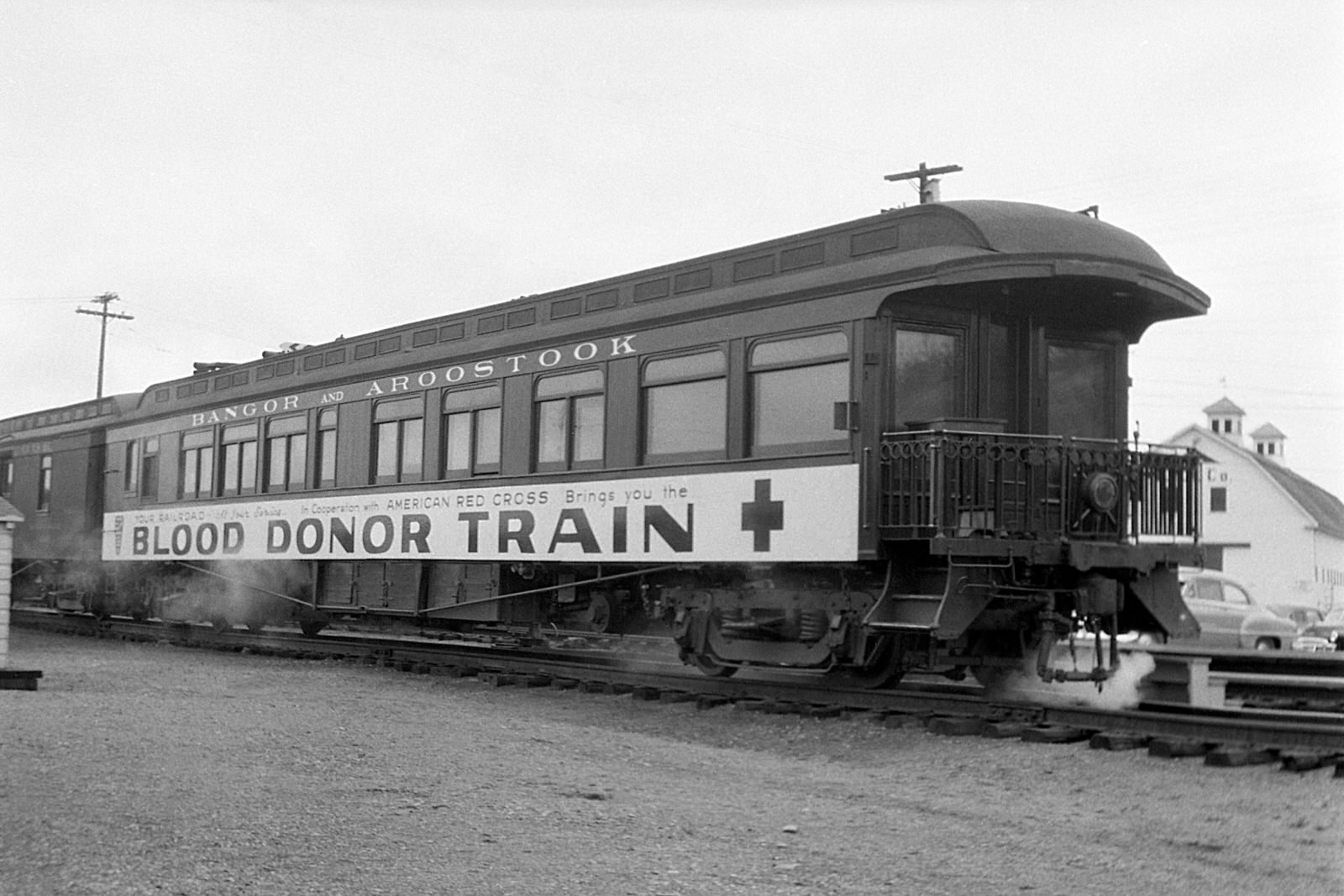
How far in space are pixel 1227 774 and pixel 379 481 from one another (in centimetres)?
1042

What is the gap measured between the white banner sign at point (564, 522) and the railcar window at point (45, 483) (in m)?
5.47

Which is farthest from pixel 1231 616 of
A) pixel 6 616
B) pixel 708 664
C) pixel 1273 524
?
pixel 6 616

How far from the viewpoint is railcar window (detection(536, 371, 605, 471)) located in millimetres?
12906

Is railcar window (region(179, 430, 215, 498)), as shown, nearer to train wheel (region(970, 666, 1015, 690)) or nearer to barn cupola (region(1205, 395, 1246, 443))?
train wheel (region(970, 666, 1015, 690))

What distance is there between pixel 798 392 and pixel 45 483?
58.1 ft

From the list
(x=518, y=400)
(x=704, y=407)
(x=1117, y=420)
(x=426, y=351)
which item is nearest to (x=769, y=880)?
(x=704, y=407)

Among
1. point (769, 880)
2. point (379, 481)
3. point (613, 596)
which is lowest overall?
point (769, 880)

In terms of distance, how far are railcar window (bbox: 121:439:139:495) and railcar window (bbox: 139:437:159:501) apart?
14 cm

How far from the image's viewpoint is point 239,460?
18.8 meters

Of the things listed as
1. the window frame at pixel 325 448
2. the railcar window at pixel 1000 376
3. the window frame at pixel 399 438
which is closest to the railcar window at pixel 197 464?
the window frame at pixel 325 448

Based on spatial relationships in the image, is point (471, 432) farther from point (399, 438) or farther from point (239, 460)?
point (239, 460)

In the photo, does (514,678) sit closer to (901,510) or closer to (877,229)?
(901,510)

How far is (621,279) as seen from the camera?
12.9 meters

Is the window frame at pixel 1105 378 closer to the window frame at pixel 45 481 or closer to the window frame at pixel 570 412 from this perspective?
the window frame at pixel 570 412
